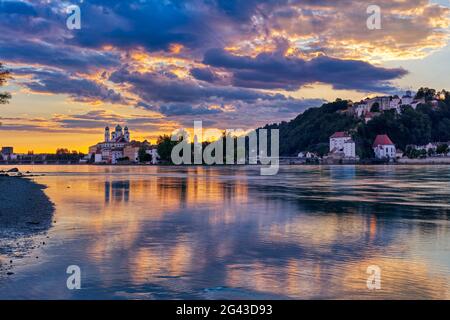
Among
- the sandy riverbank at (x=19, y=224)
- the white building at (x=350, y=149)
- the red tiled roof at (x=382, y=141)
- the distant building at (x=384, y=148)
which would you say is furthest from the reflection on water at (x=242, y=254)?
the white building at (x=350, y=149)

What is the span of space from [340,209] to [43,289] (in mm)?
21009

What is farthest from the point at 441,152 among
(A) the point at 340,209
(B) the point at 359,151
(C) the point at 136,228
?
(C) the point at 136,228

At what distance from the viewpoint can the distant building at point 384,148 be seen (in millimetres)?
192875

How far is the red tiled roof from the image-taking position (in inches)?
7653

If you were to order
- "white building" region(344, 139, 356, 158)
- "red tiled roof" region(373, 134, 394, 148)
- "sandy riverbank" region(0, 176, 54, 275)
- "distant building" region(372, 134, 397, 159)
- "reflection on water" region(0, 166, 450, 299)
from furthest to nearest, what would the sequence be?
"white building" region(344, 139, 356, 158)
"red tiled roof" region(373, 134, 394, 148)
"distant building" region(372, 134, 397, 159)
"sandy riverbank" region(0, 176, 54, 275)
"reflection on water" region(0, 166, 450, 299)

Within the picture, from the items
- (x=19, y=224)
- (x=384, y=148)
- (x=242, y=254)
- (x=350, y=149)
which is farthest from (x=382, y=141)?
(x=242, y=254)

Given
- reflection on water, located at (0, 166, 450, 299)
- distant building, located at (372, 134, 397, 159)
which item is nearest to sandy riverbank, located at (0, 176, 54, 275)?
reflection on water, located at (0, 166, 450, 299)

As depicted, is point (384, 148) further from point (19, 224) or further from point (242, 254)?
point (242, 254)

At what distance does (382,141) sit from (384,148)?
3.31 meters

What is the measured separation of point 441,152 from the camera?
183500 mm

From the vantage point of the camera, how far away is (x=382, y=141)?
194625mm

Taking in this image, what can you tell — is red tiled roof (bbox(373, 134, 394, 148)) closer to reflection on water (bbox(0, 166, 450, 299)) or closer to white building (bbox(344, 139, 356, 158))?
white building (bbox(344, 139, 356, 158))

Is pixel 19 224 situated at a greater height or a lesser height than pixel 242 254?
greater
